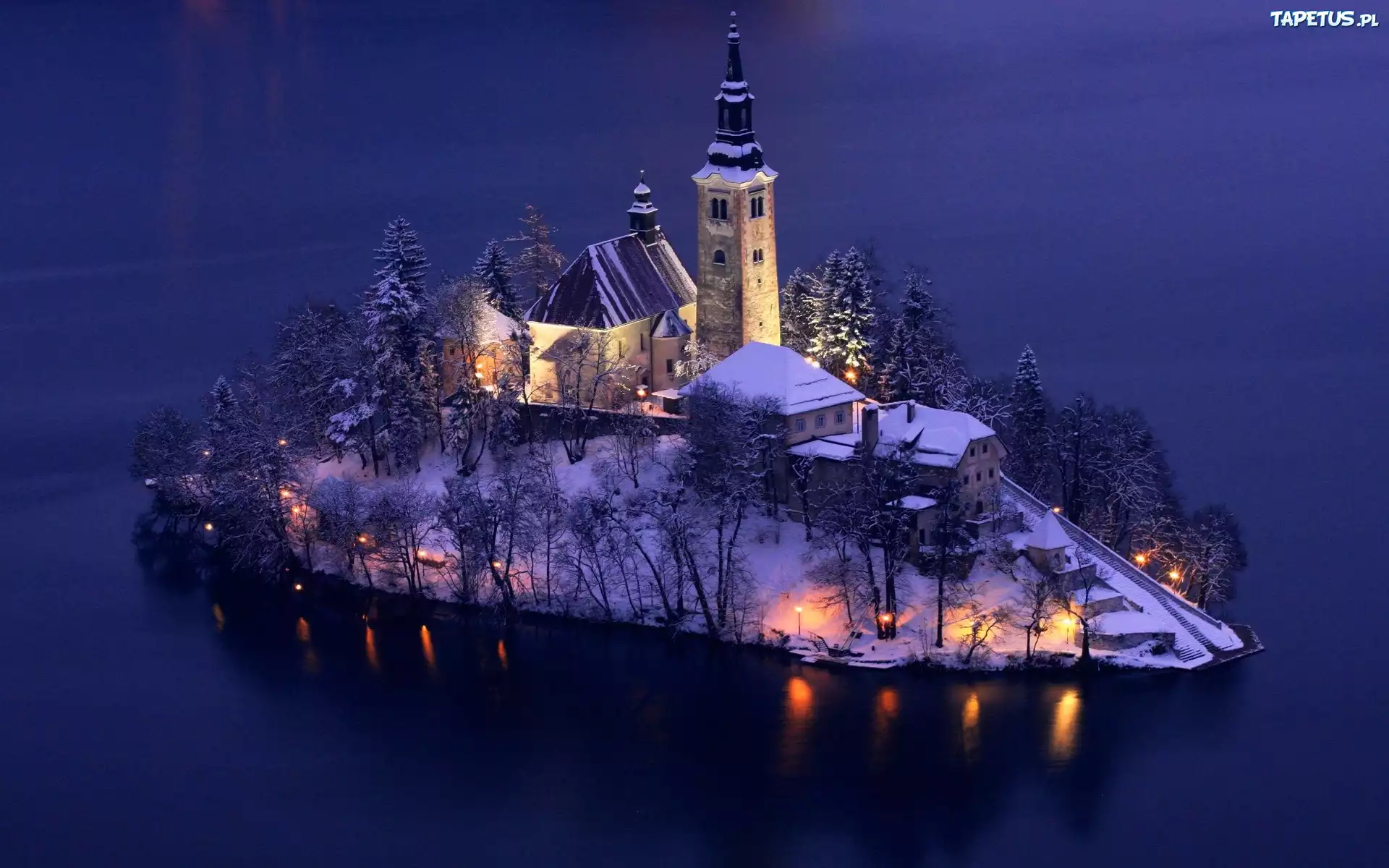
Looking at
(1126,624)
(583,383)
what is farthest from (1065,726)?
(583,383)

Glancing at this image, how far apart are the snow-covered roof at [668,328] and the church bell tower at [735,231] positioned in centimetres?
102

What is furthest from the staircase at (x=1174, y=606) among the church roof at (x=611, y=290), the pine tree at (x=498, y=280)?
the pine tree at (x=498, y=280)

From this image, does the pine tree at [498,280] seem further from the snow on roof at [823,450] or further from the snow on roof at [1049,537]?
the snow on roof at [1049,537]

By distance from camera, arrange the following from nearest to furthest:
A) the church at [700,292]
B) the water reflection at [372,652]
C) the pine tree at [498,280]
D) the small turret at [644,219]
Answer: the water reflection at [372,652] → the church at [700,292] → the pine tree at [498,280] → the small turret at [644,219]

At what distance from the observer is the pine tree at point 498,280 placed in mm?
93250

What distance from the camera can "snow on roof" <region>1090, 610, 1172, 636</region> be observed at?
77.9 m

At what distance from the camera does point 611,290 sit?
91250 millimetres

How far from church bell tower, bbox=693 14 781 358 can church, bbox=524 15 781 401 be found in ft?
0.14

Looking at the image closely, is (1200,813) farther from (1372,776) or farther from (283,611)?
(283,611)

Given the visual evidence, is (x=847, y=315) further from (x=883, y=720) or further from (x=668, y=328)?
(x=883, y=720)

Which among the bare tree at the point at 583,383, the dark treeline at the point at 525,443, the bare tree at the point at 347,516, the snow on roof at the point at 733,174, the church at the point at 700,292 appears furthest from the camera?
the church at the point at 700,292

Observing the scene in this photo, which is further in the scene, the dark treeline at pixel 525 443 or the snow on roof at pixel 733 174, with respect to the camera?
the snow on roof at pixel 733 174

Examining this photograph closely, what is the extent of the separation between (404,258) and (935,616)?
27.7 m

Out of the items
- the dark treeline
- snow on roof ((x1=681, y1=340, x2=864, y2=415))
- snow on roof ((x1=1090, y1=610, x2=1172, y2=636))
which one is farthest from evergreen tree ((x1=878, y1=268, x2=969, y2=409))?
snow on roof ((x1=1090, y1=610, x2=1172, y2=636))
